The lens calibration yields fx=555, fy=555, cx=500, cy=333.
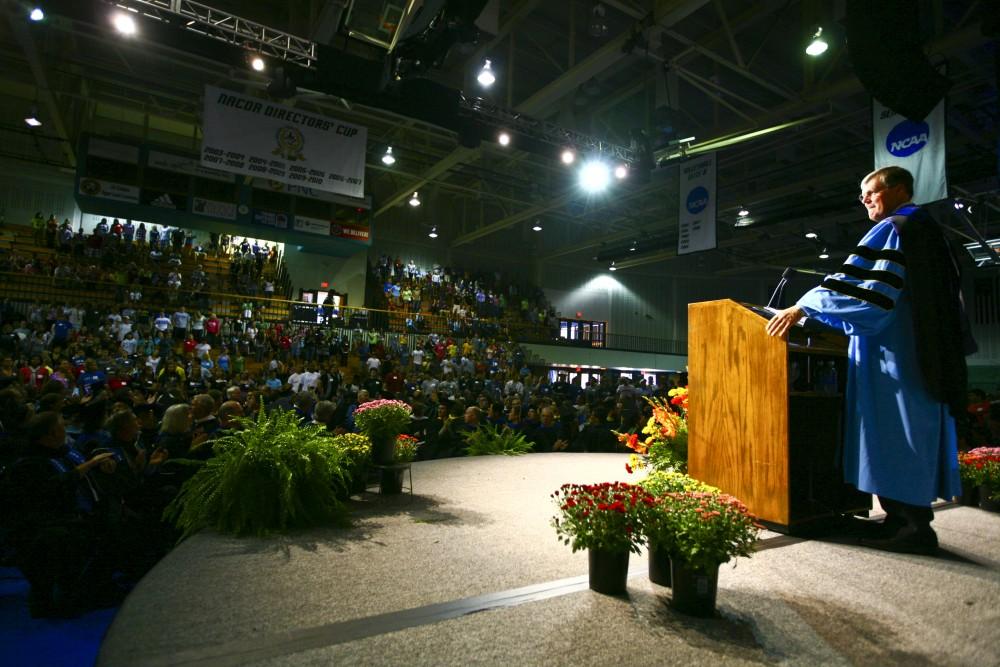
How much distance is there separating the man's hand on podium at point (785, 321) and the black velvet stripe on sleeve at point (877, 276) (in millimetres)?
298

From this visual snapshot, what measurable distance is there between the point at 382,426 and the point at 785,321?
273 cm

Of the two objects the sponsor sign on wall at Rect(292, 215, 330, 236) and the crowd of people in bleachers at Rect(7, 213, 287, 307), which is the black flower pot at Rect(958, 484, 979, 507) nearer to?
the crowd of people in bleachers at Rect(7, 213, 287, 307)

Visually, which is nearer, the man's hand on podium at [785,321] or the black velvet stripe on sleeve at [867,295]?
the black velvet stripe on sleeve at [867,295]

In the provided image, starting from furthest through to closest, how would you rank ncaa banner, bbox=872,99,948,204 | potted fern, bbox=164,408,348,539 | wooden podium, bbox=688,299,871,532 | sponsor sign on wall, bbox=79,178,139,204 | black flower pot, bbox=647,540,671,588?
sponsor sign on wall, bbox=79,178,139,204, ncaa banner, bbox=872,99,948,204, potted fern, bbox=164,408,348,539, wooden podium, bbox=688,299,871,532, black flower pot, bbox=647,540,671,588

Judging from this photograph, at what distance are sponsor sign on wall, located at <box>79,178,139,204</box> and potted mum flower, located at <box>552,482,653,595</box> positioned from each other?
18.2m

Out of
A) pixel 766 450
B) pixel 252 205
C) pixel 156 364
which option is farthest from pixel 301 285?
pixel 766 450

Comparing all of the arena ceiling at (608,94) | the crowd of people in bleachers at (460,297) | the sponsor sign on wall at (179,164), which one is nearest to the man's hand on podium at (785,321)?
the arena ceiling at (608,94)

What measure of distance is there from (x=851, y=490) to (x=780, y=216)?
15.4 m

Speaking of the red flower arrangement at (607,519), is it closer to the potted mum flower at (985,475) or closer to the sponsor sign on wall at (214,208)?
the potted mum flower at (985,475)

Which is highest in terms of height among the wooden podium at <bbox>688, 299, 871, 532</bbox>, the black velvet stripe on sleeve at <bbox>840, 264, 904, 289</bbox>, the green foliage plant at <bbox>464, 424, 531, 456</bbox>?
the black velvet stripe on sleeve at <bbox>840, 264, 904, 289</bbox>

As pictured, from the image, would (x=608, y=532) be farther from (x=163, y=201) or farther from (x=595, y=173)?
(x=163, y=201)

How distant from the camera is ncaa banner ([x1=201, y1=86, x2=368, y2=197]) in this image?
974 centimetres

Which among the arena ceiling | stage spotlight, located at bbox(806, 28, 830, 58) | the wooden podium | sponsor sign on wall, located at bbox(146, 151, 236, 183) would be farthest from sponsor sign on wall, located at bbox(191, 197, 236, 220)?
the wooden podium

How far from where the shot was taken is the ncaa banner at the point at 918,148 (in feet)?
Result: 24.4
